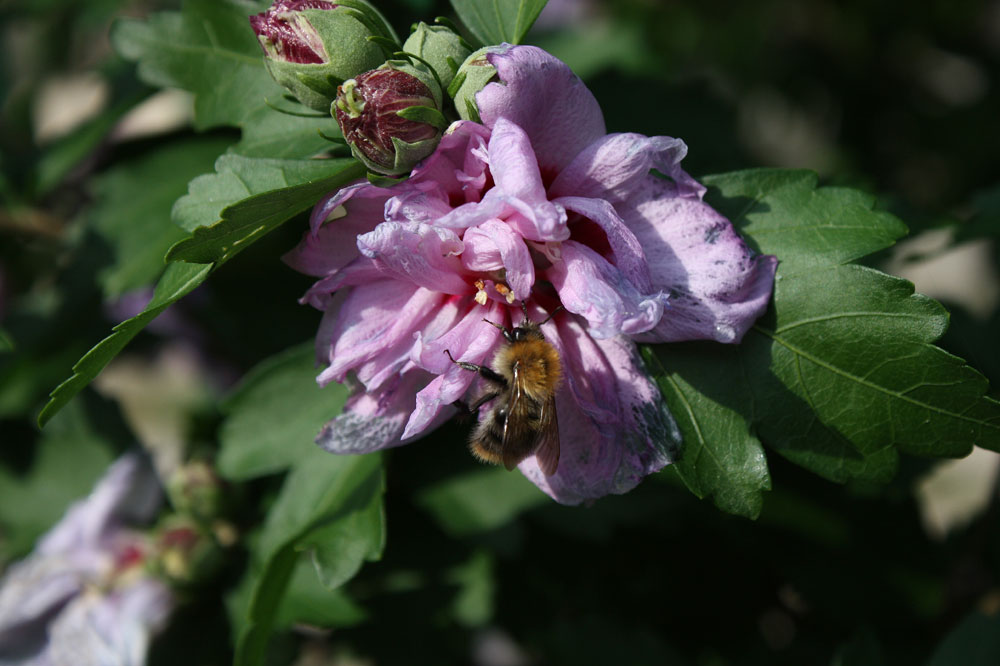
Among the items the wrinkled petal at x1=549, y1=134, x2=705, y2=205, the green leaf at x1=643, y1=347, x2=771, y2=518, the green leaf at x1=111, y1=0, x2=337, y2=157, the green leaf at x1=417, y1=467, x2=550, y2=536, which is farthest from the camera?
the green leaf at x1=417, y1=467, x2=550, y2=536

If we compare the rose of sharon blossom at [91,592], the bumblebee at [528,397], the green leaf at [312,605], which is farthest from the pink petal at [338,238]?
the rose of sharon blossom at [91,592]

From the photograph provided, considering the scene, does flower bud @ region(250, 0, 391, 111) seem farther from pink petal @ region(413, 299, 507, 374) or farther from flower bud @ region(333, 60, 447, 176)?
pink petal @ region(413, 299, 507, 374)

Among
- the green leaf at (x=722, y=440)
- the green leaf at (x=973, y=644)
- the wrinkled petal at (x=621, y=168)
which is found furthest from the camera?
the green leaf at (x=973, y=644)

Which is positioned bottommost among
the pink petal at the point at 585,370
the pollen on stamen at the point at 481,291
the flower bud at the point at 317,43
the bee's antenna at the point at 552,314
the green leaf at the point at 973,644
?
the green leaf at the point at 973,644

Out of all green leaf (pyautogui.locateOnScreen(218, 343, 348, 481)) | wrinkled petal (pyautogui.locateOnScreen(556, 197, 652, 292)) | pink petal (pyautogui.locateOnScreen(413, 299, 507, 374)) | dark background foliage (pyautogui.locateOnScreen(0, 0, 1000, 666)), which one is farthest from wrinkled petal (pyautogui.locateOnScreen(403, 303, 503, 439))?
dark background foliage (pyautogui.locateOnScreen(0, 0, 1000, 666))

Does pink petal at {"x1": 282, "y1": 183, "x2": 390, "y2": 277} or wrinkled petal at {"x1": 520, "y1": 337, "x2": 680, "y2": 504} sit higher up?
pink petal at {"x1": 282, "y1": 183, "x2": 390, "y2": 277}

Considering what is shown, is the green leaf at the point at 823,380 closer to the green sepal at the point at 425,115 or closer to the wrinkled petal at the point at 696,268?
the wrinkled petal at the point at 696,268

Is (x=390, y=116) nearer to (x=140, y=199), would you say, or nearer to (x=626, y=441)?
(x=626, y=441)

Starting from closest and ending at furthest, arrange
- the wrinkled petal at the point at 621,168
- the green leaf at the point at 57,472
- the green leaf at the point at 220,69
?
the wrinkled petal at the point at 621,168, the green leaf at the point at 220,69, the green leaf at the point at 57,472
